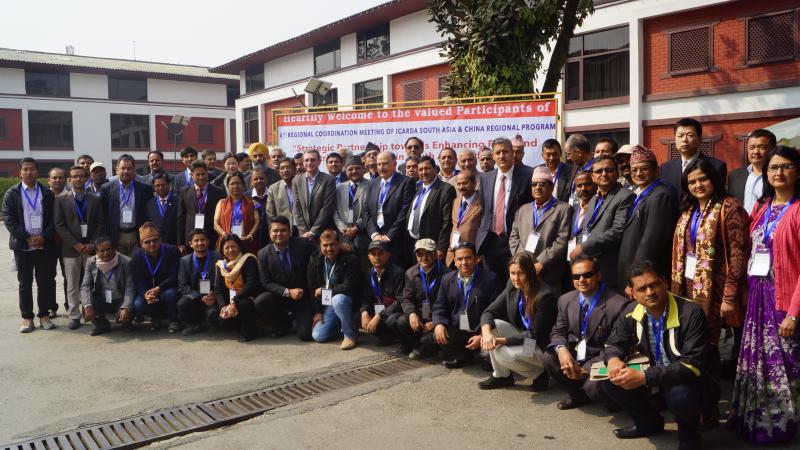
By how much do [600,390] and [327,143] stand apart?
6516 millimetres

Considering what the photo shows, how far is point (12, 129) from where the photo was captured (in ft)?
122

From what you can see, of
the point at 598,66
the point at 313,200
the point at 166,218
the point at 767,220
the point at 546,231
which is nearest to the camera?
the point at 767,220

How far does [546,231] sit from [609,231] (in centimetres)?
76

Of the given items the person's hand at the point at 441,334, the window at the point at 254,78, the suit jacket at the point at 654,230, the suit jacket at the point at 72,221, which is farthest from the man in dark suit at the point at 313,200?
the window at the point at 254,78

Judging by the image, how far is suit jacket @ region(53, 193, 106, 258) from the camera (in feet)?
25.3

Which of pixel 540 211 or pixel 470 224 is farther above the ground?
pixel 540 211

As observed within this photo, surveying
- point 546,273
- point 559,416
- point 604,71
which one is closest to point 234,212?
point 546,273

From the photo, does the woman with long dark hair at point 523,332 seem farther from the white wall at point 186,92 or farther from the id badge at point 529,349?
the white wall at point 186,92

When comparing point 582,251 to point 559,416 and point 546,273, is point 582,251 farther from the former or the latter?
point 559,416

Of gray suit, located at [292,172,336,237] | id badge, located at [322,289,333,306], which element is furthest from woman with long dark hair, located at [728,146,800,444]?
gray suit, located at [292,172,336,237]

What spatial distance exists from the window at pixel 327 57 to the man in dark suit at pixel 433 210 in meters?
18.7

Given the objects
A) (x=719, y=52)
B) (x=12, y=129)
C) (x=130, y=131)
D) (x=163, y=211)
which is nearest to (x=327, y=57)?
(x=719, y=52)

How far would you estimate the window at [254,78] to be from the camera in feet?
97.2

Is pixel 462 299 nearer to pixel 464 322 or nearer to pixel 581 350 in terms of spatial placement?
pixel 464 322
